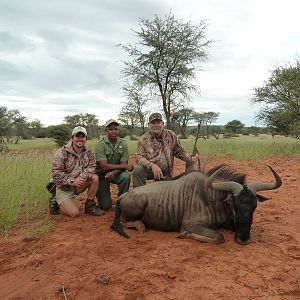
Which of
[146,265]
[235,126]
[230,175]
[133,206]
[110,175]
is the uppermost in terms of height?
[235,126]

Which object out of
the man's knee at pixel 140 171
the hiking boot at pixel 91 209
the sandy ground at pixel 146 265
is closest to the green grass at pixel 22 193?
the sandy ground at pixel 146 265

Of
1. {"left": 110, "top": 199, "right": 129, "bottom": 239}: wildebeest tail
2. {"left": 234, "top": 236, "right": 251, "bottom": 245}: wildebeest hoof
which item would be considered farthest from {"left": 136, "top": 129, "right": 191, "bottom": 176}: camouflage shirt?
{"left": 234, "top": 236, "right": 251, "bottom": 245}: wildebeest hoof

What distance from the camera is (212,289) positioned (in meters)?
2.96

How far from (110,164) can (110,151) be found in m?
0.24

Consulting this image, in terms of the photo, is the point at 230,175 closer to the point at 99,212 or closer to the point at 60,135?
the point at 99,212

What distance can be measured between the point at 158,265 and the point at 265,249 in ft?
3.93

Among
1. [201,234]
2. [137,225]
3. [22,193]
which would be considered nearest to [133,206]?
[137,225]

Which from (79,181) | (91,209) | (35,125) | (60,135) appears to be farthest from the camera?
(35,125)

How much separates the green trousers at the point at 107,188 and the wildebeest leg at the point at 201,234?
1602mm

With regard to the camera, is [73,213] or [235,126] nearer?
[73,213]

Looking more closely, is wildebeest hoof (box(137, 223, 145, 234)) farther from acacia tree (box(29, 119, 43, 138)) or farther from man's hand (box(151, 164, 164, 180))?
acacia tree (box(29, 119, 43, 138))

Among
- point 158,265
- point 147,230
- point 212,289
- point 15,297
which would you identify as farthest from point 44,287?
point 147,230

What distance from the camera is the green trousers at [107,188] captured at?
562 centimetres

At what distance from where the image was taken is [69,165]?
538 cm
